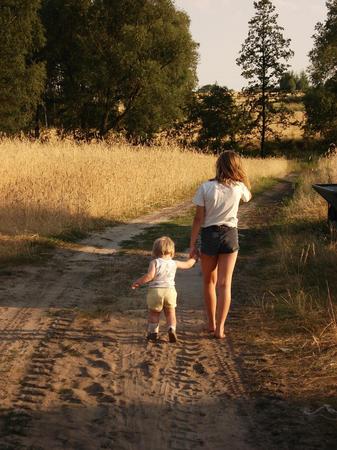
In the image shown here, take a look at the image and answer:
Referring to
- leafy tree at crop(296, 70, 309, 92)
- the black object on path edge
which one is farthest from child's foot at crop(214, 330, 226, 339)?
leafy tree at crop(296, 70, 309, 92)

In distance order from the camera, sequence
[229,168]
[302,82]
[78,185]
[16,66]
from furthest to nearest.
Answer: [302,82] < [16,66] < [78,185] < [229,168]

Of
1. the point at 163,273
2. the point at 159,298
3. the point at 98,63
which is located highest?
the point at 98,63

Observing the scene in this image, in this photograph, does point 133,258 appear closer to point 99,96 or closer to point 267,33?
point 99,96

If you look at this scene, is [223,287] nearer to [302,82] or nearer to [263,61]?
[263,61]

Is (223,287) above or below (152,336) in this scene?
above

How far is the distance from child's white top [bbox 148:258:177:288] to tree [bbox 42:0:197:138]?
30124 millimetres

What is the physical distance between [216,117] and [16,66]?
76.0 feet

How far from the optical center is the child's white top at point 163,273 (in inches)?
207

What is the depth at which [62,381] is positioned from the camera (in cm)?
428

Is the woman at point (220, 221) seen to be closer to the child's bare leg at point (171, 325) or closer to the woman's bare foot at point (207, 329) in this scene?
the woman's bare foot at point (207, 329)

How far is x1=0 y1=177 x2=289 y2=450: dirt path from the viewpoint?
3.48m

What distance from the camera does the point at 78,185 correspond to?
1359 cm

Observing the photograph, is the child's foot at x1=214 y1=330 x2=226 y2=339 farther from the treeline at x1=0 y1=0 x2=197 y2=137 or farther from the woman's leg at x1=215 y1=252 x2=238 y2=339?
the treeline at x1=0 y1=0 x2=197 y2=137

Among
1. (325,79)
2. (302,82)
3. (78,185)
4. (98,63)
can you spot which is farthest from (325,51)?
(302,82)
